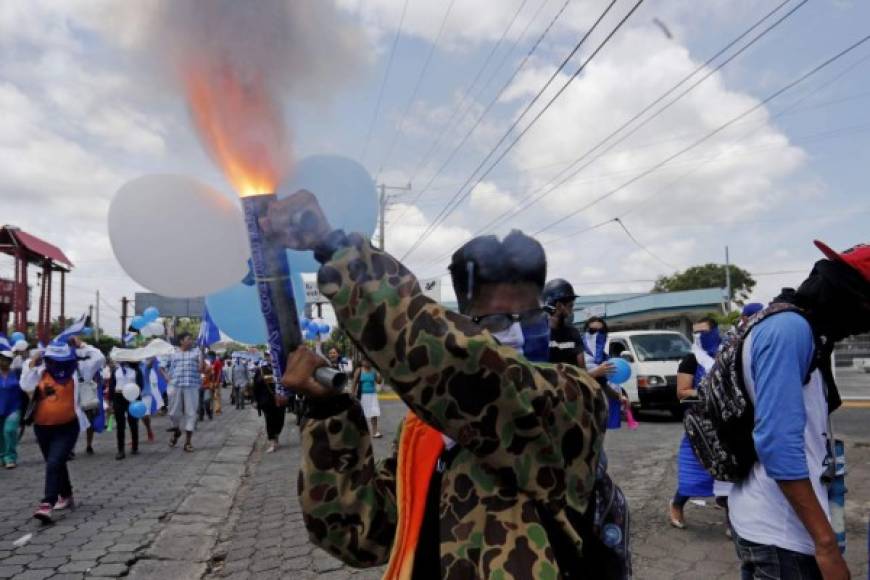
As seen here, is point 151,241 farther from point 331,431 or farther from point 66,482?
point 66,482

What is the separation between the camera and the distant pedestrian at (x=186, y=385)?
437 inches

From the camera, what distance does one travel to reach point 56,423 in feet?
22.4

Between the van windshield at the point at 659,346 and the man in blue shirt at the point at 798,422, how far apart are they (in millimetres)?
12049

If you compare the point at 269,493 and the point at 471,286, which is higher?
the point at 471,286

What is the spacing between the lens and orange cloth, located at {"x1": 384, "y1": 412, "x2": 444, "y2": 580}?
1464 millimetres

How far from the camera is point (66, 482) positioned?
688 centimetres

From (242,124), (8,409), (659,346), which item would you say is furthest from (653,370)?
(242,124)

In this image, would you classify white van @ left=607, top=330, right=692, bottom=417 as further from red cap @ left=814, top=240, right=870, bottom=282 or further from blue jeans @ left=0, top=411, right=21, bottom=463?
red cap @ left=814, top=240, right=870, bottom=282

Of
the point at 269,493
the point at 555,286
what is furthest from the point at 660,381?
the point at 555,286

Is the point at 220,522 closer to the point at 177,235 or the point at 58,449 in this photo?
the point at 58,449

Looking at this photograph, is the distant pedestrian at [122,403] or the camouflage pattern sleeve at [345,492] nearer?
the camouflage pattern sleeve at [345,492]

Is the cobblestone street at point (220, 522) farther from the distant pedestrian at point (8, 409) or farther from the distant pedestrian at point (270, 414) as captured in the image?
the distant pedestrian at point (270, 414)

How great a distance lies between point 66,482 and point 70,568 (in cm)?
216

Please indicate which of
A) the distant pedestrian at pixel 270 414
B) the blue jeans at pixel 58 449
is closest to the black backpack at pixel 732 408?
the blue jeans at pixel 58 449
